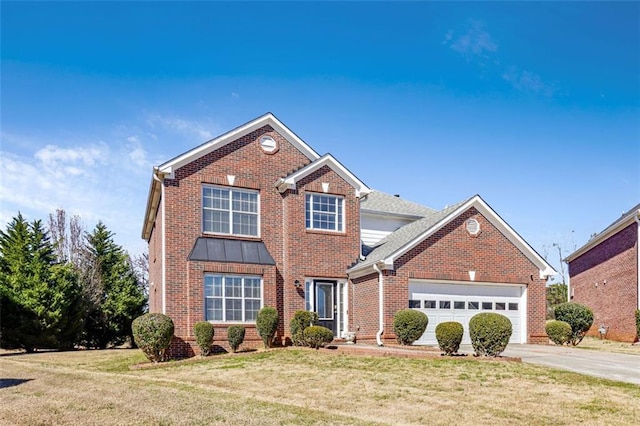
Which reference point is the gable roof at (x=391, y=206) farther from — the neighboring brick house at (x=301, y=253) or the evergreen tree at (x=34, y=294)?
the evergreen tree at (x=34, y=294)

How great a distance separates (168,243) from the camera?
20375mm

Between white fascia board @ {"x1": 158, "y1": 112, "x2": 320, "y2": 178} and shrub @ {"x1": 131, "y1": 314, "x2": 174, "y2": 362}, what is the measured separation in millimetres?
5225

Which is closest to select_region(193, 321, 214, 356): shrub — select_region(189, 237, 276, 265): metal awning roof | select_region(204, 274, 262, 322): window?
select_region(204, 274, 262, 322): window

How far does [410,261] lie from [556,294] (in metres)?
32.1

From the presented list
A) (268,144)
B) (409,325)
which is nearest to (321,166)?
(268,144)

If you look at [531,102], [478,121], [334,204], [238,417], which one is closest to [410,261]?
[334,204]

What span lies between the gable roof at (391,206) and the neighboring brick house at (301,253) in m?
2.75

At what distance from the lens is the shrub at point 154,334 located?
17938 mm

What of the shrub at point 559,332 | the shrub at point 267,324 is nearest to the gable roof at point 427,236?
the shrub at point 559,332

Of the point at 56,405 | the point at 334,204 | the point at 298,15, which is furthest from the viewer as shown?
the point at 334,204

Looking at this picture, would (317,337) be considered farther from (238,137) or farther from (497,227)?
(497,227)

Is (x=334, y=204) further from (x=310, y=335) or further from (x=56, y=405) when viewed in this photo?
(x=56, y=405)

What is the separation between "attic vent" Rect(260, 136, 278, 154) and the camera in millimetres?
22656

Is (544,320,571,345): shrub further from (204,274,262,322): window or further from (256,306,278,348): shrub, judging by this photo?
(204,274,262,322): window
